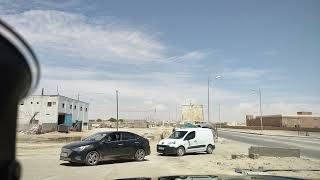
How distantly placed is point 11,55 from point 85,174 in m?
15.7

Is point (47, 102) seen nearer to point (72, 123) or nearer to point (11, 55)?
point (72, 123)

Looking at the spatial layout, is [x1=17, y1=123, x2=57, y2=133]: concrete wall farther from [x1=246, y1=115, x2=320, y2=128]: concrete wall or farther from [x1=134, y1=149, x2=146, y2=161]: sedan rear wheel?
[x1=246, y1=115, x2=320, y2=128]: concrete wall

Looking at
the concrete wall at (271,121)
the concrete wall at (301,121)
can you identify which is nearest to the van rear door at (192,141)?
the concrete wall at (301,121)

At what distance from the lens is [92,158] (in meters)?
21.0

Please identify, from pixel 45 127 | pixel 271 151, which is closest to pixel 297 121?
pixel 45 127

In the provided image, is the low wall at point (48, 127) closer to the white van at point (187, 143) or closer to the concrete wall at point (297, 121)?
the white van at point (187, 143)

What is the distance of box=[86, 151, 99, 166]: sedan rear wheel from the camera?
20781 mm

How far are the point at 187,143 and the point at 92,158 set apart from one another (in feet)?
30.6

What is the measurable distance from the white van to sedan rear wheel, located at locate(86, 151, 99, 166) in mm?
7589

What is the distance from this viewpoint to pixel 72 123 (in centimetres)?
8306

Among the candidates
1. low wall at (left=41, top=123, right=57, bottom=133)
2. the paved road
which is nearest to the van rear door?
the paved road

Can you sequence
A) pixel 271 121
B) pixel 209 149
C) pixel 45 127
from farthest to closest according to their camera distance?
1. pixel 271 121
2. pixel 45 127
3. pixel 209 149

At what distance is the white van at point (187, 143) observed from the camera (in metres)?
28.3

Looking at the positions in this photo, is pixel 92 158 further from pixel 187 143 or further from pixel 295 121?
pixel 295 121
